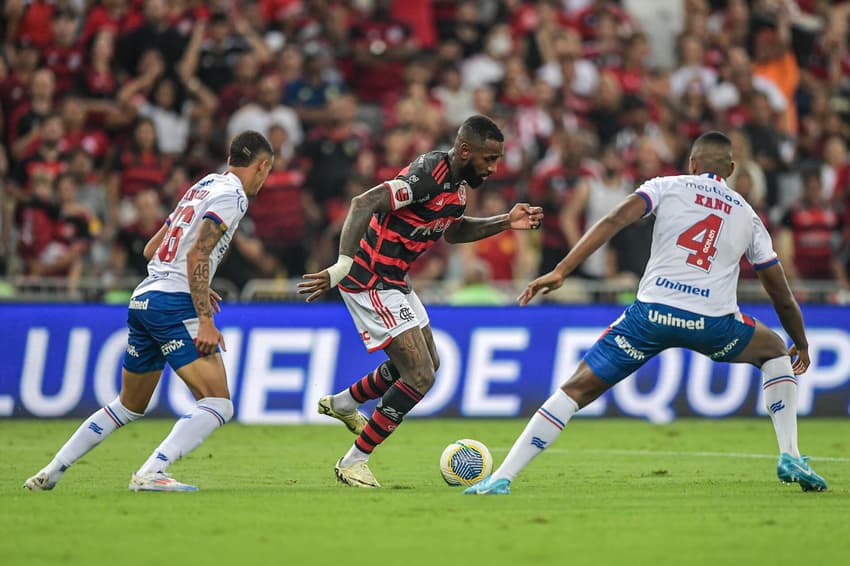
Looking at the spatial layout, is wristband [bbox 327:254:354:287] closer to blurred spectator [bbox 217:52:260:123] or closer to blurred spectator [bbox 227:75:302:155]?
blurred spectator [bbox 227:75:302:155]

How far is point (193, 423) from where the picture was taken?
9.47 metres

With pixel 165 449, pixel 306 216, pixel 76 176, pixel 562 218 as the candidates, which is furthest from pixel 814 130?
pixel 165 449

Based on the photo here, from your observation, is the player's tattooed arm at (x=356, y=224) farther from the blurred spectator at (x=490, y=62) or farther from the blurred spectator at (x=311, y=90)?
the blurred spectator at (x=490, y=62)

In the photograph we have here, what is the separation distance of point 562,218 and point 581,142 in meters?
1.56

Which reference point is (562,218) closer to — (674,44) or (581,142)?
(581,142)

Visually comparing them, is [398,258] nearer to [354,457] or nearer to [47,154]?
[354,457]

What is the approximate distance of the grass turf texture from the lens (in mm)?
7059

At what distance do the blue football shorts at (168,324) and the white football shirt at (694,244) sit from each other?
128 inches

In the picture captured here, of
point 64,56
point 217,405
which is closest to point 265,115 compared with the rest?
point 64,56

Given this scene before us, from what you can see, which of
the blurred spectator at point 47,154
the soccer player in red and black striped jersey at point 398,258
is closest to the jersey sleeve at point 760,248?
the soccer player in red and black striped jersey at point 398,258

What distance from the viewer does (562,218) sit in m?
19.5

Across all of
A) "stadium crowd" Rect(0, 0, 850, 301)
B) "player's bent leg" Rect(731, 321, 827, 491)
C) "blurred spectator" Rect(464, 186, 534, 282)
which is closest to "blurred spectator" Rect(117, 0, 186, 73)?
"stadium crowd" Rect(0, 0, 850, 301)

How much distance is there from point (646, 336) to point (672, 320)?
0.23 m

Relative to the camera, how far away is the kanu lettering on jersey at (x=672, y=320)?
30.9ft
